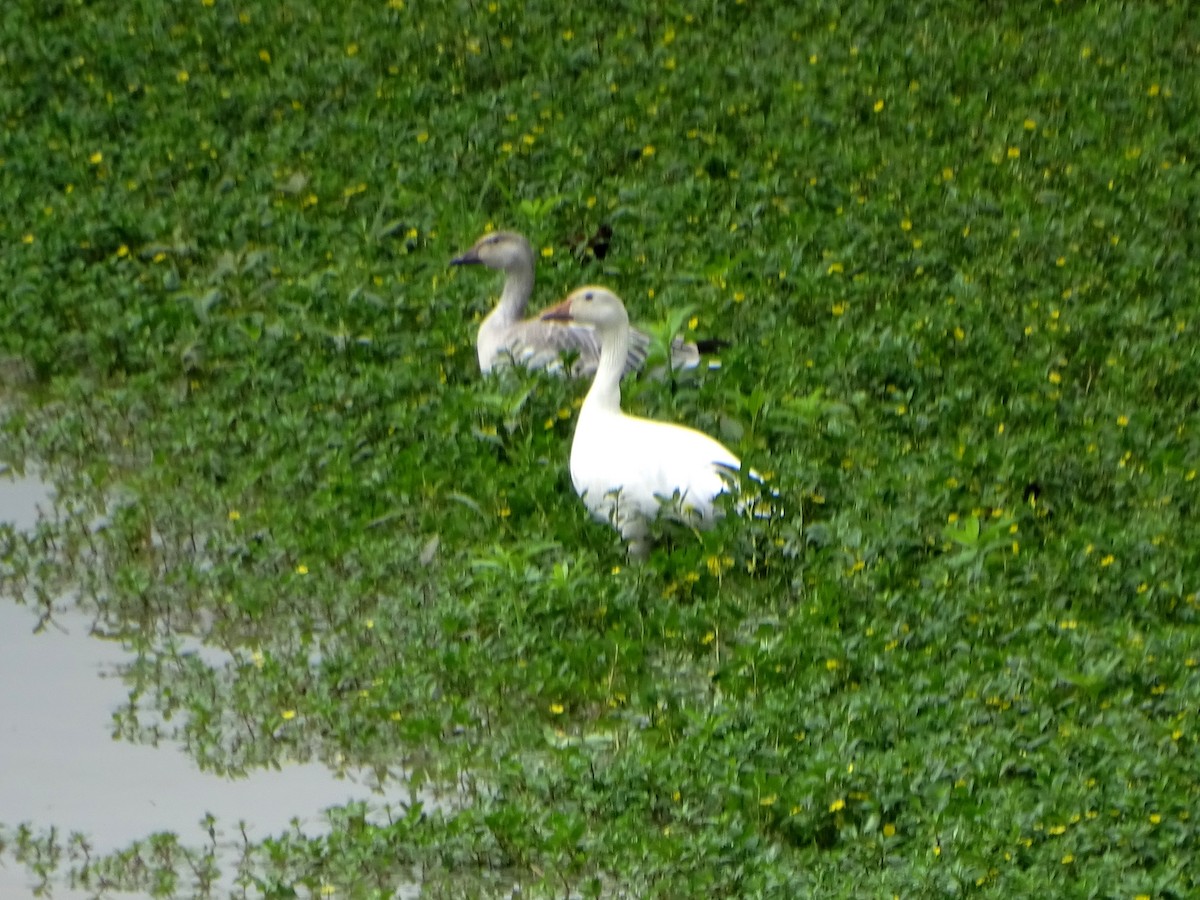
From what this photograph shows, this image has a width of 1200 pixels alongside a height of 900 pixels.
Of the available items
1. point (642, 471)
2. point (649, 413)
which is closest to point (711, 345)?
point (649, 413)

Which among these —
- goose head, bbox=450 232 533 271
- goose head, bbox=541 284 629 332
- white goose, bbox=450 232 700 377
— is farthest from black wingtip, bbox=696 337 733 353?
goose head, bbox=450 232 533 271

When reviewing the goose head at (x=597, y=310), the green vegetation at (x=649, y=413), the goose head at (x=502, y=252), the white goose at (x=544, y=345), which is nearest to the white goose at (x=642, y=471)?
the green vegetation at (x=649, y=413)

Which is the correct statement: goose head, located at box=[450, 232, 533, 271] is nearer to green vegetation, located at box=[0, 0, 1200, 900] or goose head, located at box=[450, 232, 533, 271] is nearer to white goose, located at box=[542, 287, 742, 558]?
green vegetation, located at box=[0, 0, 1200, 900]

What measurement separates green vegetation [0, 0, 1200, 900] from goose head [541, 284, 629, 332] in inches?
18.7

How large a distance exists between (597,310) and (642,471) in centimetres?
96

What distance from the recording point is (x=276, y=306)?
9664 mm

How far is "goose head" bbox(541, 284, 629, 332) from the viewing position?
26.3 ft

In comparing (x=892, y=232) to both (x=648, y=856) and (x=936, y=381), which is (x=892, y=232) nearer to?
(x=936, y=381)

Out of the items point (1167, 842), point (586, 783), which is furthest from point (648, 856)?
point (1167, 842)

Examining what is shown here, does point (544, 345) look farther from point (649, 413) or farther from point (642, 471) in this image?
point (642, 471)

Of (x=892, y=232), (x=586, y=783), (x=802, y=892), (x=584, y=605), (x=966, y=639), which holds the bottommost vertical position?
(x=802, y=892)

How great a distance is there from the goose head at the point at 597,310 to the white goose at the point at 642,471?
43 centimetres

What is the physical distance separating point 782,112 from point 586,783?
20.3ft

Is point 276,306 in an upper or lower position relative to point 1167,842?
upper
